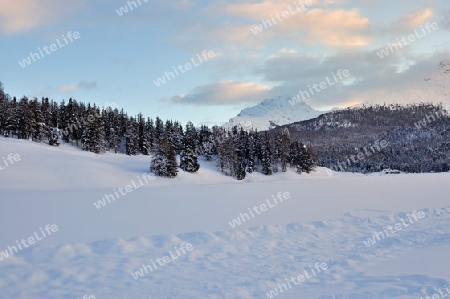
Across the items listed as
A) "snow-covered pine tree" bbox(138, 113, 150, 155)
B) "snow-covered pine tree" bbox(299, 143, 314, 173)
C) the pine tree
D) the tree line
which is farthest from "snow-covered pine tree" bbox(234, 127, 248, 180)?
"snow-covered pine tree" bbox(138, 113, 150, 155)

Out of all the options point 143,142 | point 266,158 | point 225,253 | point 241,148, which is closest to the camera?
point 225,253

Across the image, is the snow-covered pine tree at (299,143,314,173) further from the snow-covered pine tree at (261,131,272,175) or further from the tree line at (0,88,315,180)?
the snow-covered pine tree at (261,131,272,175)

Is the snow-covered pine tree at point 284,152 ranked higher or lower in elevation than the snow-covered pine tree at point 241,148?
lower

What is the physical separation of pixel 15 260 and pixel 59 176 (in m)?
41.8

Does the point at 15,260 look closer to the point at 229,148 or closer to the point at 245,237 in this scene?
the point at 245,237

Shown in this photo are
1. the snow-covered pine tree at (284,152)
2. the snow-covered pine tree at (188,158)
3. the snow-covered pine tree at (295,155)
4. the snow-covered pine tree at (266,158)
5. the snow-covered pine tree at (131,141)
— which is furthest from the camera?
the snow-covered pine tree at (295,155)

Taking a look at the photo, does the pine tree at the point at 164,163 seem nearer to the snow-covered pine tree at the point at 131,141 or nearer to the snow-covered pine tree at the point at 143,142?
the snow-covered pine tree at the point at 131,141

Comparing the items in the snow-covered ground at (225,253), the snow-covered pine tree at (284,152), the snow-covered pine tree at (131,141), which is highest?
the snow-covered pine tree at (131,141)

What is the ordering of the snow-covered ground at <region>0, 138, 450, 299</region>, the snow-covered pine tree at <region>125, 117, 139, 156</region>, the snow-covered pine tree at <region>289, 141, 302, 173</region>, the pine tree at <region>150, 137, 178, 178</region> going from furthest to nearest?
the snow-covered pine tree at <region>289, 141, 302, 173</region> → the snow-covered pine tree at <region>125, 117, 139, 156</region> → the pine tree at <region>150, 137, 178, 178</region> → the snow-covered ground at <region>0, 138, 450, 299</region>

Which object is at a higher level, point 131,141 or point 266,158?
point 131,141

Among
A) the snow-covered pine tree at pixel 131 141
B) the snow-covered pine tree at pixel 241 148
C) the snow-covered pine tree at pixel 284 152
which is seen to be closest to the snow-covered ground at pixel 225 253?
the snow-covered pine tree at pixel 241 148

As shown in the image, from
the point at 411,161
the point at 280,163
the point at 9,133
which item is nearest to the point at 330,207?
the point at 280,163

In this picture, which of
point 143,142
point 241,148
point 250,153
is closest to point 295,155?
point 250,153

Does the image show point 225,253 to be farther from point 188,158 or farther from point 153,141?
point 153,141
